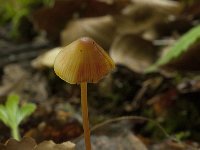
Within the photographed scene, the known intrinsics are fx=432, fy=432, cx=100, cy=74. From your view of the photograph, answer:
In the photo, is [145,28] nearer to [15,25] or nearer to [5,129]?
[15,25]

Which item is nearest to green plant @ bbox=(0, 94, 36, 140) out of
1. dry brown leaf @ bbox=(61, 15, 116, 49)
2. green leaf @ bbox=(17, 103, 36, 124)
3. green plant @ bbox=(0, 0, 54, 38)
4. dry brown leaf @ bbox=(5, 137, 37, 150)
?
green leaf @ bbox=(17, 103, 36, 124)

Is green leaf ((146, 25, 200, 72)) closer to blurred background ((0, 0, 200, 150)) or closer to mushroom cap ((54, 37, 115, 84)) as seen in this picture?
blurred background ((0, 0, 200, 150))

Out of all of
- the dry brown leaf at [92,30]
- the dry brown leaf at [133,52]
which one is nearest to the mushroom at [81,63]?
the dry brown leaf at [133,52]

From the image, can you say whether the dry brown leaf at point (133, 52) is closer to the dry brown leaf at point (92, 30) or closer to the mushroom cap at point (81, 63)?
the dry brown leaf at point (92, 30)

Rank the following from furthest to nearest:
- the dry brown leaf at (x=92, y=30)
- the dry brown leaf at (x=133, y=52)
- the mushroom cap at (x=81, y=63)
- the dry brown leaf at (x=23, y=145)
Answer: the dry brown leaf at (x=92, y=30), the dry brown leaf at (x=133, y=52), the dry brown leaf at (x=23, y=145), the mushroom cap at (x=81, y=63)

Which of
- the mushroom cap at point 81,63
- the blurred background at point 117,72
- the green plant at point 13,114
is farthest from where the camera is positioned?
the blurred background at point 117,72

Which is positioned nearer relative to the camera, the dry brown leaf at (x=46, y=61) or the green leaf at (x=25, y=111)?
the green leaf at (x=25, y=111)

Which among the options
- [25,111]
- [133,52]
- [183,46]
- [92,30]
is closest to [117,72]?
[133,52]
